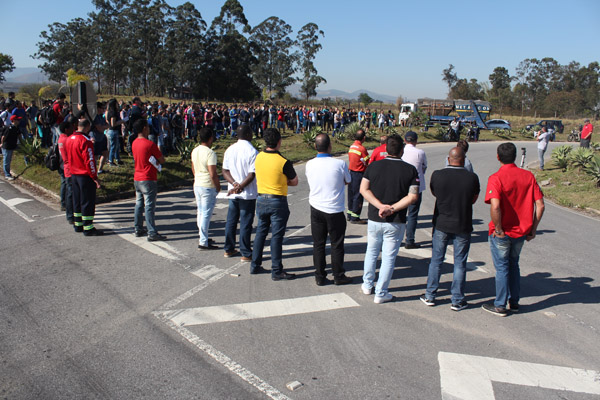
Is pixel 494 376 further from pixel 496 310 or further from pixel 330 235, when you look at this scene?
pixel 330 235

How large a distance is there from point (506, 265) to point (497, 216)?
604 millimetres

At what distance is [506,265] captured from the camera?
482cm

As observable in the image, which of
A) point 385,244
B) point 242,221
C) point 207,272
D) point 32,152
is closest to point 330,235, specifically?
point 385,244

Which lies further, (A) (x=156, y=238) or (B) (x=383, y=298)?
(A) (x=156, y=238)

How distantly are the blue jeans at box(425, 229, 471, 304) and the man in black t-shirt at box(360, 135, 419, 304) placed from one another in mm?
476

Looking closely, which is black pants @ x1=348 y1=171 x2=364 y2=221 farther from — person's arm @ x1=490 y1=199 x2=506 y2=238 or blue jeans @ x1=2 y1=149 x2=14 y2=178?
blue jeans @ x1=2 y1=149 x2=14 y2=178

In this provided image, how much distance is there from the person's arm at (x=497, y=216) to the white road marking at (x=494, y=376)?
53.6 inches

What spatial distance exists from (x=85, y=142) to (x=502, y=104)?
259ft

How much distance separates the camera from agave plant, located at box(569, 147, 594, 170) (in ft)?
50.8

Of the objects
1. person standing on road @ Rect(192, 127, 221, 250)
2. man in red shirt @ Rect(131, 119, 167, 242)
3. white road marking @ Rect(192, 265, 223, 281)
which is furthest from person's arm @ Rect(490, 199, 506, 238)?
man in red shirt @ Rect(131, 119, 167, 242)

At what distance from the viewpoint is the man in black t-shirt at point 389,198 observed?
4.82 metres

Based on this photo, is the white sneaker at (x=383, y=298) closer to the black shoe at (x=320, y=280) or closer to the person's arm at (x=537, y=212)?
the black shoe at (x=320, y=280)

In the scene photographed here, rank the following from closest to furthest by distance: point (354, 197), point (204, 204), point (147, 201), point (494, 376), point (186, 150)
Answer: point (494, 376) → point (204, 204) → point (147, 201) → point (354, 197) → point (186, 150)

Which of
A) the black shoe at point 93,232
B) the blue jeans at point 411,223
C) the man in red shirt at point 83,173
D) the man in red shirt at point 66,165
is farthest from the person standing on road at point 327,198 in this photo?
the man in red shirt at point 66,165
